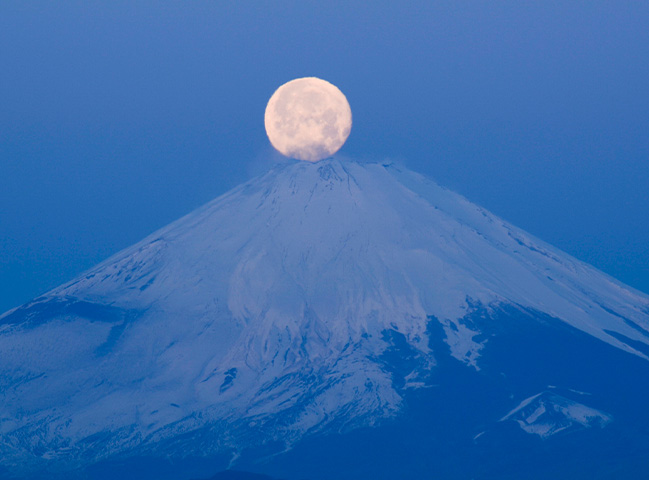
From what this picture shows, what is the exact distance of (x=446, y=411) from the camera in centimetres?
4834

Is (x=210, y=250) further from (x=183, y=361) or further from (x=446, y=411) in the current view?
(x=446, y=411)

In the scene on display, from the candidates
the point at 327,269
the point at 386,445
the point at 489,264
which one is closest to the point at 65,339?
the point at 327,269

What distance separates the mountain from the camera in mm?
45750

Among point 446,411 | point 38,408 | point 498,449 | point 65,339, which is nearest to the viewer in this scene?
point 498,449

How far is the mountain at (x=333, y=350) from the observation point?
45750 mm

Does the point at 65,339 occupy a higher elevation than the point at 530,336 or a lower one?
higher

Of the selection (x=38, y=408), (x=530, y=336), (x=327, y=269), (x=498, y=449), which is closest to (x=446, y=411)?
(x=498, y=449)

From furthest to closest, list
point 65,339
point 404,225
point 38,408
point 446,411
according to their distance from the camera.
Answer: point 404,225 → point 65,339 → point 38,408 → point 446,411

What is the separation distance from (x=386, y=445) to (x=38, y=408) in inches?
851

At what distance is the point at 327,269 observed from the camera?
61625 millimetres

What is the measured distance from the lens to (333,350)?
5441cm

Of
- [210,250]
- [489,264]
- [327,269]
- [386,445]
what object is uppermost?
[210,250]

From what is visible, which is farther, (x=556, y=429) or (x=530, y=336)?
(x=530, y=336)

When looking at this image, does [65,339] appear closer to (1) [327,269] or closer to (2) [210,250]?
(2) [210,250]
